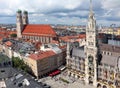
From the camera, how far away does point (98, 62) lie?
89.3 m

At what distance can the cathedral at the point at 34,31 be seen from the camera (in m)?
174

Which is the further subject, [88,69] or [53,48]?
[53,48]

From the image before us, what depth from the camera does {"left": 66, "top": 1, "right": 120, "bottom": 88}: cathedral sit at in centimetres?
8275

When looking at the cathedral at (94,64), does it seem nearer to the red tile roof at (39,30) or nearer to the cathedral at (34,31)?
the cathedral at (34,31)

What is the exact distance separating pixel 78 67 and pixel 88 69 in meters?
9.01

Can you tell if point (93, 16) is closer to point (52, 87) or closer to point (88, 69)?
point (88, 69)

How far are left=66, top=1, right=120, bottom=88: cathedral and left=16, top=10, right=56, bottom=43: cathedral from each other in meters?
74.8

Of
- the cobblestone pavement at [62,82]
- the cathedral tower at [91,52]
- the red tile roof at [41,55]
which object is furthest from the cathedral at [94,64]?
the red tile roof at [41,55]

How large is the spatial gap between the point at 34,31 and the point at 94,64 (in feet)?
350

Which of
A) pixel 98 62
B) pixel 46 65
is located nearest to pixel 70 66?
pixel 46 65

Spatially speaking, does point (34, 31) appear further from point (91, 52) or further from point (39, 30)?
point (91, 52)

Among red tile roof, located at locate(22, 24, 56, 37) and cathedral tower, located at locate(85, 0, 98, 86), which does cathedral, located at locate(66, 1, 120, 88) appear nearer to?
cathedral tower, located at locate(85, 0, 98, 86)

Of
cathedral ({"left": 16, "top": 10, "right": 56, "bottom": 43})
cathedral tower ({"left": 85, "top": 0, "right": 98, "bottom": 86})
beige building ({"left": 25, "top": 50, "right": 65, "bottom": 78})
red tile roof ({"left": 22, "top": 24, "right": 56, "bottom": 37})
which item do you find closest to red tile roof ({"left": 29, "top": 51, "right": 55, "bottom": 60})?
beige building ({"left": 25, "top": 50, "right": 65, "bottom": 78})

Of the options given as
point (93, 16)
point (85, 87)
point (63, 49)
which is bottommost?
point (85, 87)
